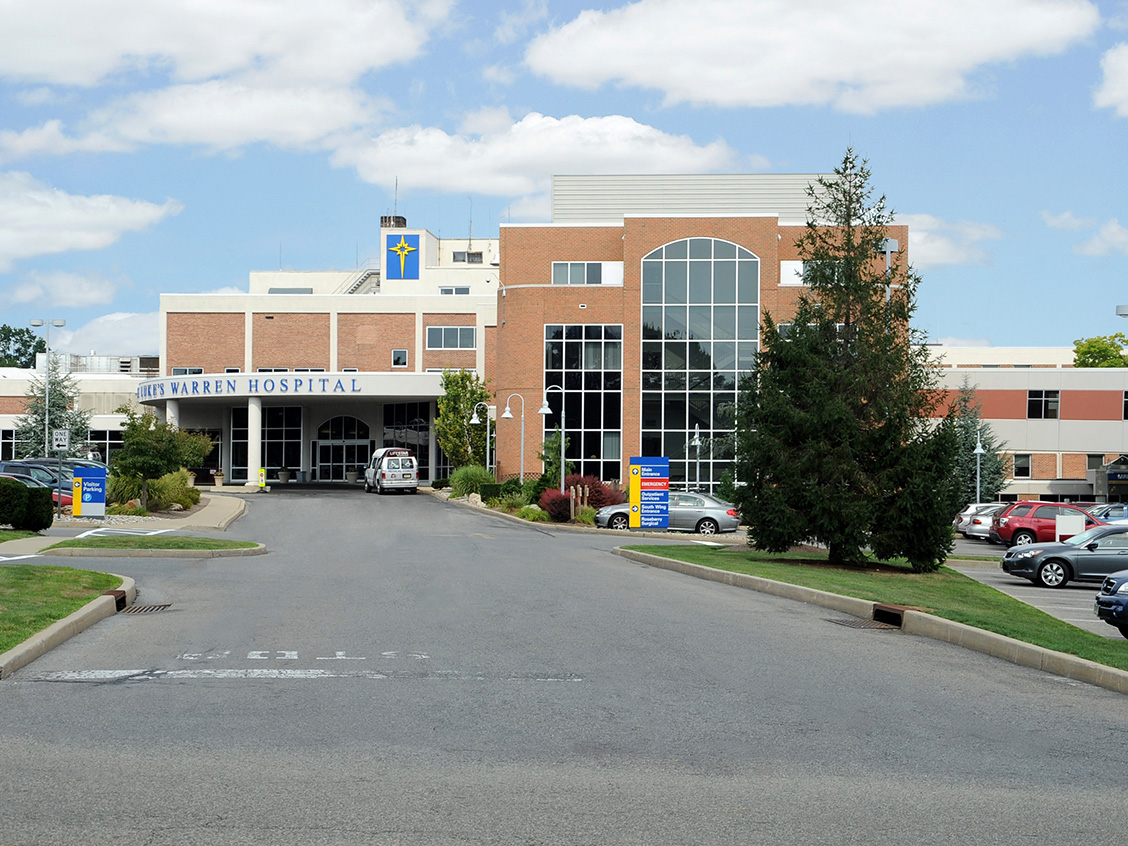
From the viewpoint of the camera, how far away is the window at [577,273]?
5594cm

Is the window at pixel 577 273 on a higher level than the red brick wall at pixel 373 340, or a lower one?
higher

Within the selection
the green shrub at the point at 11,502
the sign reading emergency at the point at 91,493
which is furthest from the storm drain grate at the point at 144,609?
the sign reading emergency at the point at 91,493

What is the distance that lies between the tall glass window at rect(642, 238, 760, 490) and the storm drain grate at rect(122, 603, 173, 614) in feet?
128

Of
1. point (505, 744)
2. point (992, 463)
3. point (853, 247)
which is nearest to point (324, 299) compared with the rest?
point (992, 463)

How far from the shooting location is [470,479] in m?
52.2

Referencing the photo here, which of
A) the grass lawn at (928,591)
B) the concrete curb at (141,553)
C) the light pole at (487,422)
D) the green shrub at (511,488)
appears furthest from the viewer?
the light pole at (487,422)

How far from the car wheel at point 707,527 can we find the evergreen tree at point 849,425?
1045 cm

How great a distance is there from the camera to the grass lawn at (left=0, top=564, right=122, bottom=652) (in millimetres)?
11242

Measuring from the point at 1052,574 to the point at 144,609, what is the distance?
62.2 feet

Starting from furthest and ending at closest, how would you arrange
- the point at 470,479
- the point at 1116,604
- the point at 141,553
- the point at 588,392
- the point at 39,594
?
1. the point at 588,392
2. the point at 470,479
3. the point at 141,553
4. the point at 1116,604
5. the point at 39,594

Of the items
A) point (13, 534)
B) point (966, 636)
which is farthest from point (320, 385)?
point (966, 636)

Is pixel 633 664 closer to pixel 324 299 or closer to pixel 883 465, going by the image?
pixel 883 465

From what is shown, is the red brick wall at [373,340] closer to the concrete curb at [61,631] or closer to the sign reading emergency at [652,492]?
the sign reading emergency at [652,492]

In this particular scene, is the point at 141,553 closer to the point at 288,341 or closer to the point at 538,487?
the point at 538,487
